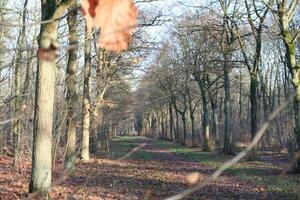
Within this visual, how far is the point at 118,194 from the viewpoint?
11.7 meters

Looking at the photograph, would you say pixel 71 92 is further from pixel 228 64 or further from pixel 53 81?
pixel 228 64

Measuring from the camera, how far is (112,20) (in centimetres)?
98

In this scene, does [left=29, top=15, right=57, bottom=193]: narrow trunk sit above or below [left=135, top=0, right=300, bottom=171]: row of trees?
below

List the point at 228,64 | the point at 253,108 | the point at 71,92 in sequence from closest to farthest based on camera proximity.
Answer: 1. the point at 71,92
2. the point at 253,108
3. the point at 228,64

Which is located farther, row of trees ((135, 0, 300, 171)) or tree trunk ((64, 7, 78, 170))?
row of trees ((135, 0, 300, 171))

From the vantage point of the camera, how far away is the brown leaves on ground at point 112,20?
3.11 feet

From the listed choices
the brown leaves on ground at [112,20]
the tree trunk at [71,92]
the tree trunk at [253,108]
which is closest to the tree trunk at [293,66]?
the tree trunk at [253,108]

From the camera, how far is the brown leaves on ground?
95 cm

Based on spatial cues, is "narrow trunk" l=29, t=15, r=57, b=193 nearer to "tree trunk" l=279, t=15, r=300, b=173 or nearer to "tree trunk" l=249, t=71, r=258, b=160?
"tree trunk" l=279, t=15, r=300, b=173

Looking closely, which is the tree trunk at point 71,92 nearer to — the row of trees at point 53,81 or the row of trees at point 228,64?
the row of trees at point 53,81

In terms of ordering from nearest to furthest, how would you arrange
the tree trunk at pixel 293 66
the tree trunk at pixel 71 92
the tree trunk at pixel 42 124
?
the tree trunk at pixel 42 124 < the tree trunk at pixel 71 92 < the tree trunk at pixel 293 66

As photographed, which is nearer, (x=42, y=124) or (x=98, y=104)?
(x=42, y=124)

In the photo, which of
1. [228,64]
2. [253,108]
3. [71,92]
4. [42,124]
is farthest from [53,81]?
[228,64]

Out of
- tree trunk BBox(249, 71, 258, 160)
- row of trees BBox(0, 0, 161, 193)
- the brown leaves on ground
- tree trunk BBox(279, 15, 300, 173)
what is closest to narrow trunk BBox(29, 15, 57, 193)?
row of trees BBox(0, 0, 161, 193)
